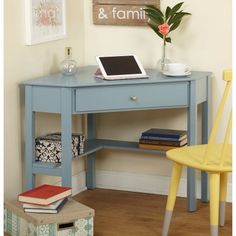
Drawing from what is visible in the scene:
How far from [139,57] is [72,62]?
21.0 inches

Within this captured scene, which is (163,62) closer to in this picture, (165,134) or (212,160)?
(165,134)

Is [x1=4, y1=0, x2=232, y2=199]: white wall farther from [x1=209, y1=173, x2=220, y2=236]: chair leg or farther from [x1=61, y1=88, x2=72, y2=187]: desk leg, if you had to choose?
[x1=209, y1=173, x2=220, y2=236]: chair leg

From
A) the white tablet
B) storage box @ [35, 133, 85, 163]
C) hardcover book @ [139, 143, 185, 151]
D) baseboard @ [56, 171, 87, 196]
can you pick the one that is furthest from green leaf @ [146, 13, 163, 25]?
baseboard @ [56, 171, 87, 196]

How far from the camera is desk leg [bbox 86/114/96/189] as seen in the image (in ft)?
13.8

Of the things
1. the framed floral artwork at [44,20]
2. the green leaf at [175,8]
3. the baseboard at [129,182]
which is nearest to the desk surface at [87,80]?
the framed floral artwork at [44,20]

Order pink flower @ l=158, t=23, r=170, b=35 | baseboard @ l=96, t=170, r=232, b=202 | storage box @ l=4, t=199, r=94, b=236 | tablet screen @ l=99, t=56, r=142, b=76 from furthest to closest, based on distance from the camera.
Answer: baseboard @ l=96, t=170, r=232, b=202
pink flower @ l=158, t=23, r=170, b=35
tablet screen @ l=99, t=56, r=142, b=76
storage box @ l=4, t=199, r=94, b=236

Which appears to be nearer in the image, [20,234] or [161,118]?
[20,234]

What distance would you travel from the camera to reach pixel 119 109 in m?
3.52

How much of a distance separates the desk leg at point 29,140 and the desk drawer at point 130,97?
25cm

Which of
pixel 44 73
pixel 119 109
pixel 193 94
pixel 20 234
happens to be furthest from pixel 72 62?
pixel 20 234

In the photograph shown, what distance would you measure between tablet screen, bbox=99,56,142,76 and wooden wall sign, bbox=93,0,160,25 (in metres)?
0.41

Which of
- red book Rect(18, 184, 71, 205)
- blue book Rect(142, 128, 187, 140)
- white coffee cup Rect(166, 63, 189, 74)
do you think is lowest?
red book Rect(18, 184, 71, 205)

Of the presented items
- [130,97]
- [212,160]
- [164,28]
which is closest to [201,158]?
[212,160]

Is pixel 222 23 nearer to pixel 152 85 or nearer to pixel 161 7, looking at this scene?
pixel 161 7
